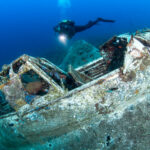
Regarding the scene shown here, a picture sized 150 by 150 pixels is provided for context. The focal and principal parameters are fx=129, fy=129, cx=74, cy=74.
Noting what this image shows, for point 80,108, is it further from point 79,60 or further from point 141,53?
point 79,60

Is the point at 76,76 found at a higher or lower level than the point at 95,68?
lower

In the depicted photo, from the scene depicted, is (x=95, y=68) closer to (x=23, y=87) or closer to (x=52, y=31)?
(x=23, y=87)

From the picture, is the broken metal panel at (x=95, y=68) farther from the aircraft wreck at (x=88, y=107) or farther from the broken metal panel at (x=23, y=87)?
the broken metal panel at (x=23, y=87)

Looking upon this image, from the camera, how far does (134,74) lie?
2.29m

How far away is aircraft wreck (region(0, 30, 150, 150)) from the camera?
234 cm

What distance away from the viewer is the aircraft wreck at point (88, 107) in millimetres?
2340

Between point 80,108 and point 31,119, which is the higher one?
point 31,119

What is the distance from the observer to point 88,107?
2.51 meters

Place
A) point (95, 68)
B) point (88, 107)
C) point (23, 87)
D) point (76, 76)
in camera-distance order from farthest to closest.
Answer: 1. point (95, 68)
2. point (76, 76)
3. point (23, 87)
4. point (88, 107)

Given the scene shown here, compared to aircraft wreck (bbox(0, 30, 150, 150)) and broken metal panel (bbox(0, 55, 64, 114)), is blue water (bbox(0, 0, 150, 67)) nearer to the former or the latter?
broken metal panel (bbox(0, 55, 64, 114))

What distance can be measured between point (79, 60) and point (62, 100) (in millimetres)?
5349

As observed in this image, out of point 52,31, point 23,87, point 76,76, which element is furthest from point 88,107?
point 52,31

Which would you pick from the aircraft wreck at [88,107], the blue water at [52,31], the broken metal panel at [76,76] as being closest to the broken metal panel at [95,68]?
the broken metal panel at [76,76]

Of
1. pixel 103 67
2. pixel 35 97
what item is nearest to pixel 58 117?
pixel 35 97
